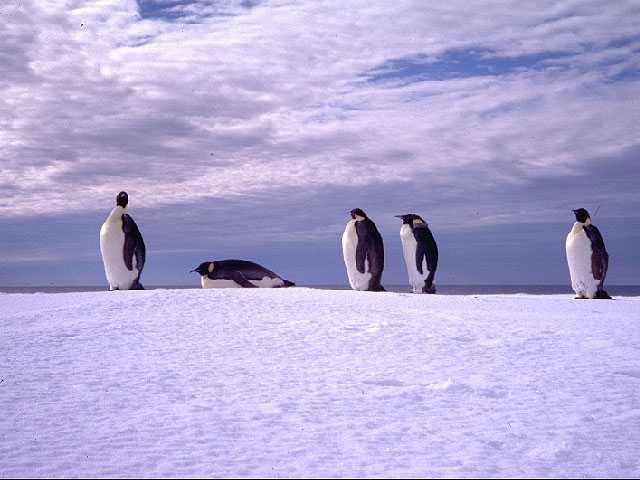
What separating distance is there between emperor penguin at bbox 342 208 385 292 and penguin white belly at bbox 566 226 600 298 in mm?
3659

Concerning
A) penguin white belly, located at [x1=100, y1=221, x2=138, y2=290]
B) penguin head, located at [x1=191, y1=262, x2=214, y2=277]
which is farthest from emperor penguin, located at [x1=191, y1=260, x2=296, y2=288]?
penguin white belly, located at [x1=100, y1=221, x2=138, y2=290]

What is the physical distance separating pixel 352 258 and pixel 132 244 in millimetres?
4142

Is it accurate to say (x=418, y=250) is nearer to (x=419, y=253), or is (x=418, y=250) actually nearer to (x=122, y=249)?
(x=419, y=253)

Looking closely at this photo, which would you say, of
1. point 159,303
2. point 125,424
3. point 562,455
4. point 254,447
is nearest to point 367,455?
point 254,447

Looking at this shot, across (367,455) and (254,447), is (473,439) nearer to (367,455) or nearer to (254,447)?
(367,455)

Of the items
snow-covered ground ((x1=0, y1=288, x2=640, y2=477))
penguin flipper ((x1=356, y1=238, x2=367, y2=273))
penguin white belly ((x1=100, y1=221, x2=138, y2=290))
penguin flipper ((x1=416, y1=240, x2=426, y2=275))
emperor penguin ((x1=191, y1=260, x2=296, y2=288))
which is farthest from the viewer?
penguin flipper ((x1=416, y1=240, x2=426, y2=275))

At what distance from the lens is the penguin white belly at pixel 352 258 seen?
40.4 feet

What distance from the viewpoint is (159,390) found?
3361mm

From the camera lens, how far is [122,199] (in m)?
11.5

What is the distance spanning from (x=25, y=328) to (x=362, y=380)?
323 cm

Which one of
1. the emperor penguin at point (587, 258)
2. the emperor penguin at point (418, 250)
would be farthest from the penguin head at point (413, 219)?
the emperor penguin at point (587, 258)

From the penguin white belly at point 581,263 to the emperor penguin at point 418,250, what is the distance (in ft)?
9.05

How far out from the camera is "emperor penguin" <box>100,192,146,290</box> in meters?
11.1

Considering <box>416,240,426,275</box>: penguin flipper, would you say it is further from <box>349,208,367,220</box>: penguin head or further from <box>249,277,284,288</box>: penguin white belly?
<box>249,277,284,288</box>: penguin white belly
